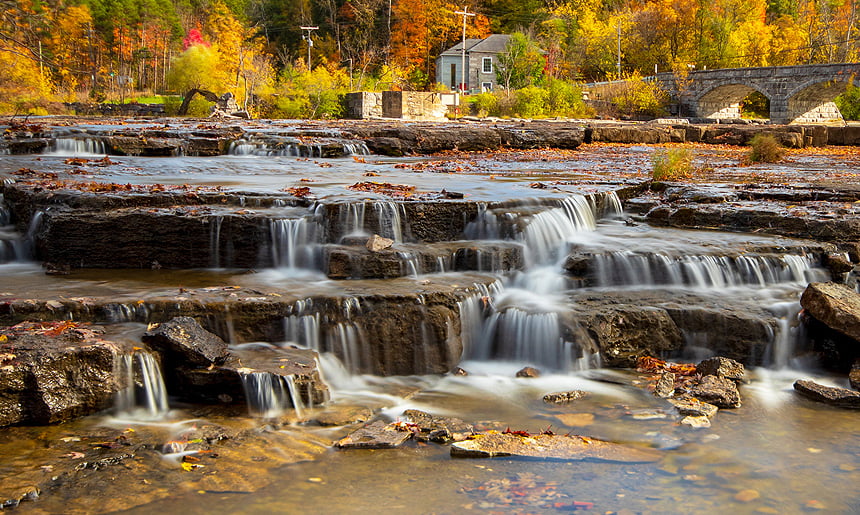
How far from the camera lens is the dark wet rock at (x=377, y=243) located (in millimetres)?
8531

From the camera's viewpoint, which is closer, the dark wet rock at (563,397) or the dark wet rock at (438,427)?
the dark wet rock at (438,427)

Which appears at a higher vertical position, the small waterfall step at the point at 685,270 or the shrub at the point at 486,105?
the shrub at the point at 486,105

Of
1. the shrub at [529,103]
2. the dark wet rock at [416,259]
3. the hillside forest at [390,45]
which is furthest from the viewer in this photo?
the hillside forest at [390,45]

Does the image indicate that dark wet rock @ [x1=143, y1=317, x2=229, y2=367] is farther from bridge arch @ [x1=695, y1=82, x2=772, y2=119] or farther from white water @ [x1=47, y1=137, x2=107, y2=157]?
bridge arch @ [x1=695, y1=82, x2=772, y2=119]

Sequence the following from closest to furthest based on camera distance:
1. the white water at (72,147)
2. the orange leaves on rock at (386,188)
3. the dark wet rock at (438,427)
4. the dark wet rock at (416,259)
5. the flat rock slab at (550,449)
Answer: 1. the flat rock slab at (550,449)
2. the dark wet rock at (438,427)
3. the dark wet rock at (416,259)
4. the orange leaves on rock at (386,188)
5. the white water at (72,147)

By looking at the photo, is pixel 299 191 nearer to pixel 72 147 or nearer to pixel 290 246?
pixel 290 246

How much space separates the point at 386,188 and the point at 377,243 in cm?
342

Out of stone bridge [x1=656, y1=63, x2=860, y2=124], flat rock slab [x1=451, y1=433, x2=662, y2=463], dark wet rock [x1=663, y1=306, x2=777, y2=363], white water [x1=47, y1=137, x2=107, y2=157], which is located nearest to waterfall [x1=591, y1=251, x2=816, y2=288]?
dark wet rock [x1=663, y1=306, x2=777, y2=363]

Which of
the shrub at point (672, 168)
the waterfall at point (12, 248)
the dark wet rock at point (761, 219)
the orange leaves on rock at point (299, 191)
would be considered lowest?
the waterfall at point (12, 248)

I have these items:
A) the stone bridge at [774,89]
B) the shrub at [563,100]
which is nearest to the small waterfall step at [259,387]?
the shrub at [563,100]

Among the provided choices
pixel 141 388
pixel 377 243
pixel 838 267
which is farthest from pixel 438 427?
pixel 838 267

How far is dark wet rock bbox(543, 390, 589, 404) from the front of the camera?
641 centimetres

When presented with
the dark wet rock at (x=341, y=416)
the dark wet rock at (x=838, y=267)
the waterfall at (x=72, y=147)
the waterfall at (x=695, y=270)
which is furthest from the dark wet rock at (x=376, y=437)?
the waterfall at (x=72, y=147)

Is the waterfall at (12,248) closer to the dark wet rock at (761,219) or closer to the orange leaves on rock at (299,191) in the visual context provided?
the orange leaves on rock at (299,191)
